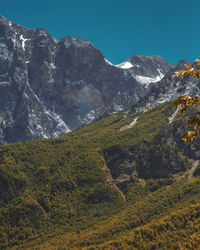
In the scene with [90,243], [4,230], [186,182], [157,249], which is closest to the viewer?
[157,249]

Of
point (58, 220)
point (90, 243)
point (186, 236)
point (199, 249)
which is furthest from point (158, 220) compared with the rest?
point (199, 249)

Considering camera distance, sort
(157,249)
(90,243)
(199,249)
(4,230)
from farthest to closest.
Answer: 1. (4,230)
2. (90,243)
3. (157,249)
4. (199,249)

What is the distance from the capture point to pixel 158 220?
161 metres

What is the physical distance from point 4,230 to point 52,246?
36.0m

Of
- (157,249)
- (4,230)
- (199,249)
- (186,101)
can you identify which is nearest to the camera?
(186,101)

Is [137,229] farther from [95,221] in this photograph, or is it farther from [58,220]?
[58,220]

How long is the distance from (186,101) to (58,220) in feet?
606

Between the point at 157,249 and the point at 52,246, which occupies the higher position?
the point at 52,246

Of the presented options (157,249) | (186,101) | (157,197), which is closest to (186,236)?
(157,249)

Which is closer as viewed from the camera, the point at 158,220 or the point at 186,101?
the point at 186,101

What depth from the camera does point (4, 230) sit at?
184 meters

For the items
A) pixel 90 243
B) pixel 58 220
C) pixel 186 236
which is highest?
pixel 58 220

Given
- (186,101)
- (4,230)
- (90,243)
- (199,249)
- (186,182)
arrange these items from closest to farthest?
(186,101), (199,249), (90,243), (4,230), (186,182)

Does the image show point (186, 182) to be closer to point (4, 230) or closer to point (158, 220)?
point (158, 220)
